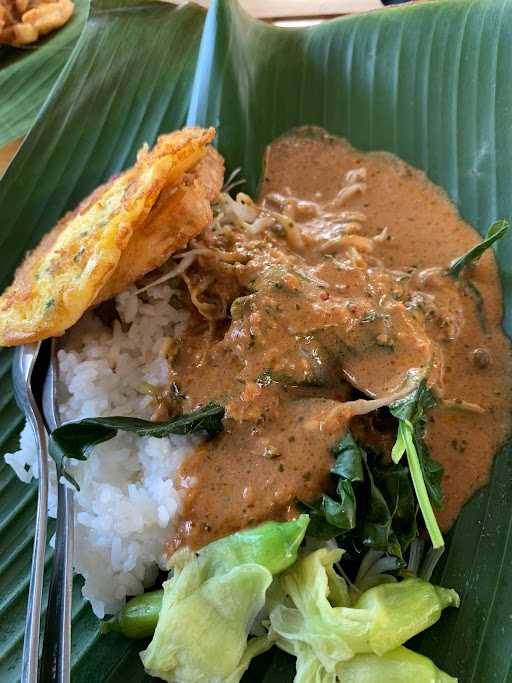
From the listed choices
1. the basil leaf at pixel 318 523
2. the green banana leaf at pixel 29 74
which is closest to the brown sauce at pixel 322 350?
the basil leaf at pixel 318 523

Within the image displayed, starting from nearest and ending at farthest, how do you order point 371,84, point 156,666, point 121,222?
1. point 156,666
2. point 121,222
3. point 371,84

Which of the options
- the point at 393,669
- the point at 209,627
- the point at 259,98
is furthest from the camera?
the point at 259,98

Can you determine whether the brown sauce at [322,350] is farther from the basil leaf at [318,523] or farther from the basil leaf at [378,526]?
the basil leaf at [378,526]

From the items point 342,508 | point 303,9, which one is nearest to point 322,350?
point 342,508

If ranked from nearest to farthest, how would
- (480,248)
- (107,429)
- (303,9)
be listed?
1. (107,429)
2. (480,248)
3. (303,9)

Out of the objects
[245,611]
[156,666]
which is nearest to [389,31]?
[245,611]

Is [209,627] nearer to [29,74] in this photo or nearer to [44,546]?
[44,546]

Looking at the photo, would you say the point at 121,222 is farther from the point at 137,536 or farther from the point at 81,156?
the point at 81,156
